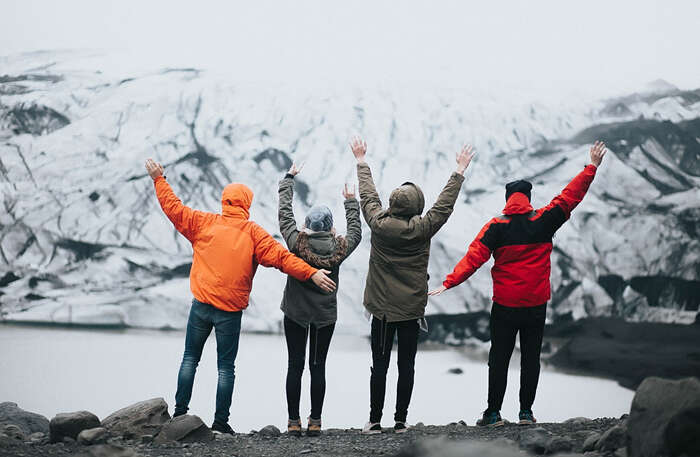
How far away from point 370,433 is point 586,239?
3.98 meters

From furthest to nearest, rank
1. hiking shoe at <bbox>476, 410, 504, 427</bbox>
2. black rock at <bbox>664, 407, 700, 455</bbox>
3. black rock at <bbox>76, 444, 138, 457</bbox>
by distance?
hiking shoe at <bbox>476, 410, 504, 427</bbox>, black rock at <bbox>76, 444, 138, 457</bbox>, black rock at <bbox>664, 407, 700, 455</bbox>

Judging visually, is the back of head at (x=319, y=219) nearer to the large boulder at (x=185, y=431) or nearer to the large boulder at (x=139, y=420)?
the large boulder at (x=185, y=431)

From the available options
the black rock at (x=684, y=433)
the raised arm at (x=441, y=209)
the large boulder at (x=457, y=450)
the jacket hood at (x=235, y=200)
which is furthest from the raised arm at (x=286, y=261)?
the black rock at (x=684, y=433)

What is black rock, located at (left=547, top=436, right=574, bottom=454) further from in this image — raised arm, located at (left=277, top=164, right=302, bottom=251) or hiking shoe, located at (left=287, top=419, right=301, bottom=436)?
raised arm, located at (left=277, top=164, right=302, bottom=251)

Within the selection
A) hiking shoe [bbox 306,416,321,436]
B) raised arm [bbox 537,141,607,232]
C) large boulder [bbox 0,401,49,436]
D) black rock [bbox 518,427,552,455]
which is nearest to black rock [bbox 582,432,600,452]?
black rock [bbox 518,427,552,455]

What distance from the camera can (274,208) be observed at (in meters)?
6.83

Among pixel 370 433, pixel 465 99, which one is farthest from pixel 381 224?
pixel 465 99

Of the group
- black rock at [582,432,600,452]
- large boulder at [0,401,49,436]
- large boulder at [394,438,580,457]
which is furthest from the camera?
large boulder at [0,401,49,436]

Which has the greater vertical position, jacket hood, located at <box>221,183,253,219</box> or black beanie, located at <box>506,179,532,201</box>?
black beanie, located at <box>506,179,532,201</box>

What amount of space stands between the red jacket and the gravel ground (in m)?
0.59

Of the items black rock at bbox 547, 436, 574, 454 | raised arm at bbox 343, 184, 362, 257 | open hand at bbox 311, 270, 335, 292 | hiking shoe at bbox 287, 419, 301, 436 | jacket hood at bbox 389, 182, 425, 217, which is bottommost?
hiking shoe at bbox 287, 419, 301, 436

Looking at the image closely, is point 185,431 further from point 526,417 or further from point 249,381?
point 249,381

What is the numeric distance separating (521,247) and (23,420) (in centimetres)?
271

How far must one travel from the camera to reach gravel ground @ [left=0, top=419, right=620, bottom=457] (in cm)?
281
